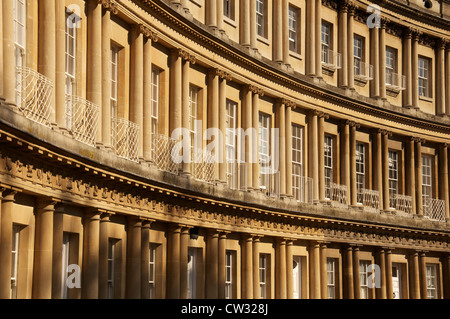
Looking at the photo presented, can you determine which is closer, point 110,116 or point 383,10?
point 110,116

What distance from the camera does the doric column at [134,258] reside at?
86.9ft

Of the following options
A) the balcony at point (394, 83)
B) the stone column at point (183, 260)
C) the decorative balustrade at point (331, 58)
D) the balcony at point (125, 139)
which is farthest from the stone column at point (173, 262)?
the balcony at point (394, 83)

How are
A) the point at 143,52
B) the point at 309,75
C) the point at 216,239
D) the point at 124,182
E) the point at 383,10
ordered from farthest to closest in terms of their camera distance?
the point at 383,10 < the point at 309,75 < the point at 216,239 < the point at 143,52 < the point at 124,182

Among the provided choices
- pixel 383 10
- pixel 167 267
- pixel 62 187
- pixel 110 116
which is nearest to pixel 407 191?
pixel 383 10

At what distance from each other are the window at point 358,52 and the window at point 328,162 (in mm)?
3416

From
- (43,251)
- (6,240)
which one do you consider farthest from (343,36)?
(6,240)

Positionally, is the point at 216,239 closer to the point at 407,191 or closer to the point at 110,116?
the point at 110,116

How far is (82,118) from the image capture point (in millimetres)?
23500

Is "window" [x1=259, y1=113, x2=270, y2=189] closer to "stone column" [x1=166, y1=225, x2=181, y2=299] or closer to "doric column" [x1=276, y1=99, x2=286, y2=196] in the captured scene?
"doric column" [x1=276, y1=99, x2=286, y2=196]

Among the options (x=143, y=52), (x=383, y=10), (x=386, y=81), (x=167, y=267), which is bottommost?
(x=167, y=267)

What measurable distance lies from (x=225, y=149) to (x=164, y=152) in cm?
407

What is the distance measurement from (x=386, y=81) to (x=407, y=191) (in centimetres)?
444

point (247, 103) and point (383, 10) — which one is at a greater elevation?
point (383, 10)

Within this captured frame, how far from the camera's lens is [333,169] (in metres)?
40.1
